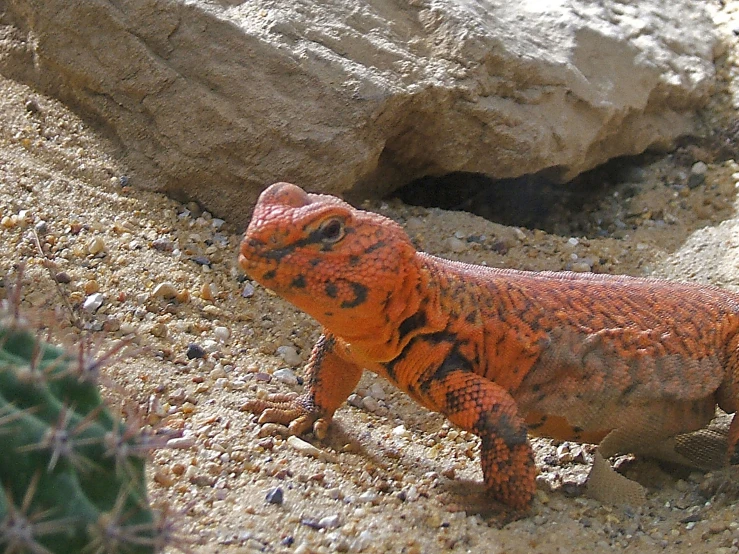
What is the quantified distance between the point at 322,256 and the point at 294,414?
110 cm

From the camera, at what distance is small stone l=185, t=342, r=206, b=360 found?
13.4ft

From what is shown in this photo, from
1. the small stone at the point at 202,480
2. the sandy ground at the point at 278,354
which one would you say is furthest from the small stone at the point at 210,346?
the small stone at the point at 202,480

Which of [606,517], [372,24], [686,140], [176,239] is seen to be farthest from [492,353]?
[686,140]

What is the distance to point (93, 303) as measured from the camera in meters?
4.14

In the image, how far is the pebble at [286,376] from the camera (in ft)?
13.9

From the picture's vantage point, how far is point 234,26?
4957mm

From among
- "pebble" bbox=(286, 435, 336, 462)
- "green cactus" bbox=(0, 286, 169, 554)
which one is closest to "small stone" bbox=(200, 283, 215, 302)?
"pebble" bbox=(286, 435, 336, 462)

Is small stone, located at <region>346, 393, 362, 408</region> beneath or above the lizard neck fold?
beneath

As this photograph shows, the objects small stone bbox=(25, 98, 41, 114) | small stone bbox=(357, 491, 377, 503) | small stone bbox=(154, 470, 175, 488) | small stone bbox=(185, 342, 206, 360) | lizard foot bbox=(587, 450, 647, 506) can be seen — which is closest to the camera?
small stone bbox=(154, 470, 175, 488)

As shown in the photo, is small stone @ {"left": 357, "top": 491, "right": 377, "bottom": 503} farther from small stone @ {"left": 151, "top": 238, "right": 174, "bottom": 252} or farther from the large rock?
the large rock

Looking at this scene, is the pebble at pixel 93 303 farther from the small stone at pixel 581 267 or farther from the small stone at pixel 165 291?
the small stone at pixel 581 267

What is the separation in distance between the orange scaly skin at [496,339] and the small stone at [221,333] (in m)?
0.61

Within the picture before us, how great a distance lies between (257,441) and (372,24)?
3.03 meters

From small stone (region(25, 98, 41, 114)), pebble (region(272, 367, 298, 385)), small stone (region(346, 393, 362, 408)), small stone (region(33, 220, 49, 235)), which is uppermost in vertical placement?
small stone (region(25, 98, 41, 114))
